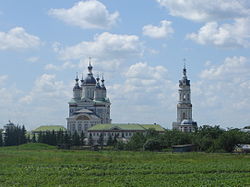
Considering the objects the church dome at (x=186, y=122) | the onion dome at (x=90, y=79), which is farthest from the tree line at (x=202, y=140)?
the onion dome at (x=90, y=79)

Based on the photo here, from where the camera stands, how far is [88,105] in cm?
14450

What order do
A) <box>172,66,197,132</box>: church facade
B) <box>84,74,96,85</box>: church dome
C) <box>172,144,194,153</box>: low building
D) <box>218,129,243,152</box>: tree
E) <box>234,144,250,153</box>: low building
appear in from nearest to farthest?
<box>218,129,243,152</box>: tree
<box>234,144,250,153</box>: low building
<box>172,144,194,153</box>: low building
<box>172,66,197,132</box>: church facade
<box>84,74,96,85</box>: church dome

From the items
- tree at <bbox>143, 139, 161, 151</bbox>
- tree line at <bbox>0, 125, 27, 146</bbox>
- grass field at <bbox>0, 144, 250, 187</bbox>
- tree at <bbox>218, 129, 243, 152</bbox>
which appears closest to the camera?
grass field at <bbox>0, 144, 250, 187</bbox>

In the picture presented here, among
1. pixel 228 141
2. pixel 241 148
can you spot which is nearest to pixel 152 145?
pixel 228 141

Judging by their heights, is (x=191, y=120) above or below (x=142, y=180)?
above

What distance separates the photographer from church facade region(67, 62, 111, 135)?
14038cm

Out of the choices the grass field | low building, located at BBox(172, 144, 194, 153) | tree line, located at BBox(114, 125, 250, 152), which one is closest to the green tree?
tree line, located at BBox(114, 125, 250, 152)

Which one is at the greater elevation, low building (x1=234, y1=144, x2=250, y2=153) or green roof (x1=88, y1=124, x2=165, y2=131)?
green roof (x1=88, y1=124, x2=165, y2=131)

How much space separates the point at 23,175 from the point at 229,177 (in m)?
13.8

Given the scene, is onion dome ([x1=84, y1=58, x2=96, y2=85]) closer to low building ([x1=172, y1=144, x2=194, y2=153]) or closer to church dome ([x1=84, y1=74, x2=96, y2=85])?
church dome ([x1=84, y1=74, x2=96, y2=85])

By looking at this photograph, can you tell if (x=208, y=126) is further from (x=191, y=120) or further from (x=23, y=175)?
(x=23, y=175)

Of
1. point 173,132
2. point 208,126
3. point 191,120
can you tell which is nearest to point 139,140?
point 173,132

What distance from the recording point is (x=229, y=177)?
3475 cm

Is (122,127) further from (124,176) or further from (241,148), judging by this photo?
(124,176)
